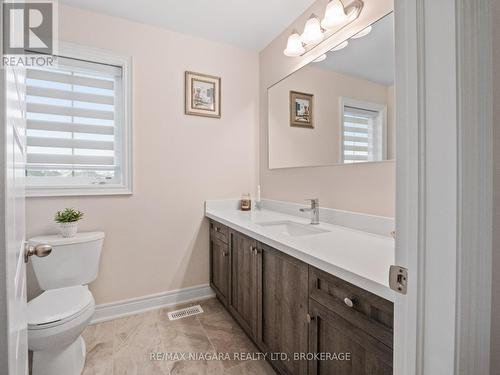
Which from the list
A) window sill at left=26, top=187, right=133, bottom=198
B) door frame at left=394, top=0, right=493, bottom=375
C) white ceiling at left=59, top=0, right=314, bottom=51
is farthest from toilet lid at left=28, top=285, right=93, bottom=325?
white ceiling at left=59, top=0, right=314, bottom=51

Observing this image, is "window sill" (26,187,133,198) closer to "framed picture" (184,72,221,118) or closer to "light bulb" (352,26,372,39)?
"framed picture" (184,72,221,118)

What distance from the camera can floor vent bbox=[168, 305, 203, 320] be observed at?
1.97m

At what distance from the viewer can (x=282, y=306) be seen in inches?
48.5

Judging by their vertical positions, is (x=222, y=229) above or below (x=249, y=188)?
below

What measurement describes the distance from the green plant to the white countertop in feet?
3.71

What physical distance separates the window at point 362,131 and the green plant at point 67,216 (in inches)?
74.0

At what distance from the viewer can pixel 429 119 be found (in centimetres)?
48

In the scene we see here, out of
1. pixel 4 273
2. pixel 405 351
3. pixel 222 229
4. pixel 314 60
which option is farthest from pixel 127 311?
pixel 314 60

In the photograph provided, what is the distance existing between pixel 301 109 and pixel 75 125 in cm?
175

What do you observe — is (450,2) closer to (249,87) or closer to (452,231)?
(452,231)

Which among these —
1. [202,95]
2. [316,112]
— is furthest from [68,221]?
[316,112]

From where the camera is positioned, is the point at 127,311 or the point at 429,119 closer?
the point at 429,119

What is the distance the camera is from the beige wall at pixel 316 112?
1.52 meters

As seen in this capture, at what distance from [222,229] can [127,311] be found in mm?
1031
